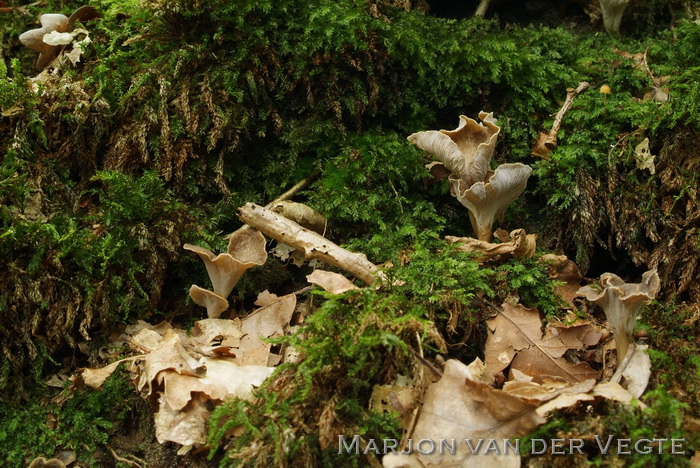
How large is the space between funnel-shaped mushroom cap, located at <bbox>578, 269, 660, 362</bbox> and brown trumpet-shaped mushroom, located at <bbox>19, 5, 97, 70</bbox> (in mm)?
3801

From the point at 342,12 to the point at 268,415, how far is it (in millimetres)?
2633

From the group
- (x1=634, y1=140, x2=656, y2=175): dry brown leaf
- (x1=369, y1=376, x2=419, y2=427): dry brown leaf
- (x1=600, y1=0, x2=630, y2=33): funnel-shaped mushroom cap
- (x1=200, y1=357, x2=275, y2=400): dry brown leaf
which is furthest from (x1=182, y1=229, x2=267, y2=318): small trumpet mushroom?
(x1=600, y1=0, x2=630, y2=33): funnel-shaped mushroom cap

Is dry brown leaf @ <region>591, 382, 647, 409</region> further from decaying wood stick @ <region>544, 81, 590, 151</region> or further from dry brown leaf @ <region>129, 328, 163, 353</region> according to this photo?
dry brown leaf @ <region>129, 328, 163, 353</region>

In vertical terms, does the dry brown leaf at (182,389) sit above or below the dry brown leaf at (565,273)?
below

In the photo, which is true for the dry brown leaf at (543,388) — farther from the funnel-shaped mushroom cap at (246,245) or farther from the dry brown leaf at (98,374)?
the dry brown leaf at (98,374)

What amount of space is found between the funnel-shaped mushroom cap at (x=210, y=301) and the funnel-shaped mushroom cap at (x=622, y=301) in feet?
6.12

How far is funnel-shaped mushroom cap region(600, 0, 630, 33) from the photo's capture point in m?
4.20

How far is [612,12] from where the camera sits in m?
4.29

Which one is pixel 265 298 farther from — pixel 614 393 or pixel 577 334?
pixel 614 393

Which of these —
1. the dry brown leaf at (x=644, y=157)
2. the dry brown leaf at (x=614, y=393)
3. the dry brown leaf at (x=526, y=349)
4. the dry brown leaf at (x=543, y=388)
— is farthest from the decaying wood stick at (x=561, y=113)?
the dry brown leaf at (x=614, y=393)

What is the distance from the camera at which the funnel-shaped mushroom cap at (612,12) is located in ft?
13.8

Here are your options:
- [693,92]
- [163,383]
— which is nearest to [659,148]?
[693,92]

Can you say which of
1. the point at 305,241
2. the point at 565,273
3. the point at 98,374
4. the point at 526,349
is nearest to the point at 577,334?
the point at 526,349

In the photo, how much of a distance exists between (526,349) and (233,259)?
156cm
